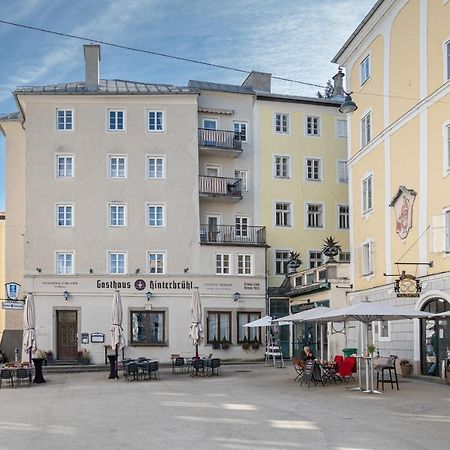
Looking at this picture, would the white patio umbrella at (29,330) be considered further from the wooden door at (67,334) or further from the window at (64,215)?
the window at (64,215)

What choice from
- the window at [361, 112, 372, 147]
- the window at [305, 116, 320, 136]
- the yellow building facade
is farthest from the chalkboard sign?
the window at [305, 116, 320, 136]

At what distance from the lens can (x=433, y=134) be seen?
74.2 ft

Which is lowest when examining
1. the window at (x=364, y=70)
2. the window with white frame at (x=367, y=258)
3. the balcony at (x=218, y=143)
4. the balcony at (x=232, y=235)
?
the window with white frame at (x=367, y=258)

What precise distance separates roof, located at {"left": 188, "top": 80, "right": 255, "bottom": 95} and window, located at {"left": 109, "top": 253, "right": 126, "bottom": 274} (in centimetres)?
1005

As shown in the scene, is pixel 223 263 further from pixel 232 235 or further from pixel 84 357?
pixel 84 357

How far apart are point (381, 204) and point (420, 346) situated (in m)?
6.05

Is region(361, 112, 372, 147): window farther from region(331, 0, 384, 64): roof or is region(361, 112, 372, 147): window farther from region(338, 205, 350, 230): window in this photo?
region(338, 205, 350, 230): window

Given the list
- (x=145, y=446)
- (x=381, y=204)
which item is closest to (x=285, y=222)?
(x=381, y=204)

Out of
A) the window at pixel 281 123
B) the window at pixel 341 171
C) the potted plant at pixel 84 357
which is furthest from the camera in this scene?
the window at pixel 341 171

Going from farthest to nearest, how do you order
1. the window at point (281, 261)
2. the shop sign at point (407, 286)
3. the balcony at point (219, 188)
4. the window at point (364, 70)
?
the window at point (281, 261) → the balcony at point (219, 188) → the window at point (364, 70) → the shop sign at point (407, 286)

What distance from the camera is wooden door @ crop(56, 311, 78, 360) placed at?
116 feet

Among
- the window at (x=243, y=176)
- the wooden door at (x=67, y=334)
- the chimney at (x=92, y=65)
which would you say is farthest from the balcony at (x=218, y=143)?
the wooden door at (x=67, y=334)

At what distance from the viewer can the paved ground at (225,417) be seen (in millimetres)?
11141

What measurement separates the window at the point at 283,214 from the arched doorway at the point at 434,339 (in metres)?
17.1
